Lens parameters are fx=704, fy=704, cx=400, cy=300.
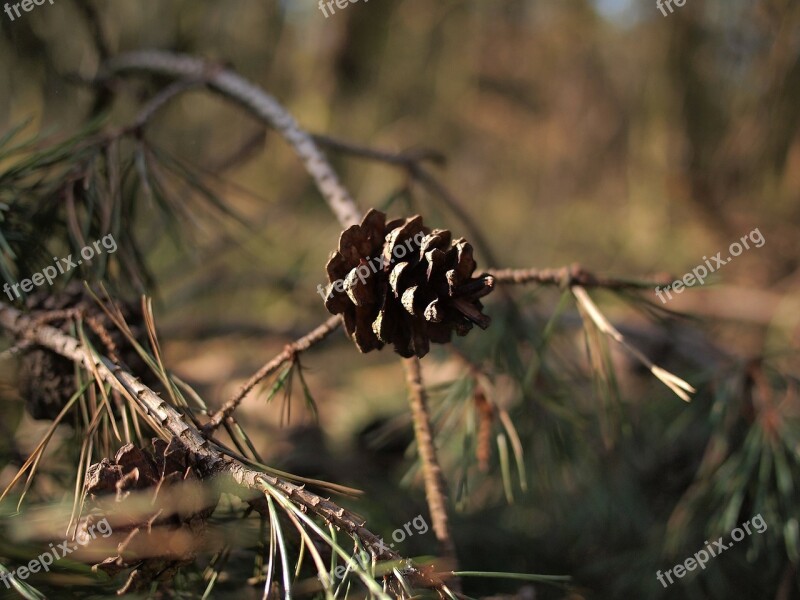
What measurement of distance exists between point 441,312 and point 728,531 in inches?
17.1

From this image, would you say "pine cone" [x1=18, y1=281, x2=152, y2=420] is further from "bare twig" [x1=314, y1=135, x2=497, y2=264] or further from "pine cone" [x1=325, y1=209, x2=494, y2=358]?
"bare twig" [x1=314, y1=135, x2=497, y2=264]

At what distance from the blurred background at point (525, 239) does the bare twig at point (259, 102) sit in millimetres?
57

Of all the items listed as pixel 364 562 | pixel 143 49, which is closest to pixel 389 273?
pixel 364 562

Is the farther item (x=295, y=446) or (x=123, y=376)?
(x=295, y=446)

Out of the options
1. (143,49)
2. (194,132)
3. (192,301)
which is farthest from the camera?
(192,301)

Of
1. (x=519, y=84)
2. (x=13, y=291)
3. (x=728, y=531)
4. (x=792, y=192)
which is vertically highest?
(x=519, y=84)

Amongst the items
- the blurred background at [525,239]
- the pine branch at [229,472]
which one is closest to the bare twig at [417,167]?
the blurred background at [525,239]

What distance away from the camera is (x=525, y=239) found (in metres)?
2.28

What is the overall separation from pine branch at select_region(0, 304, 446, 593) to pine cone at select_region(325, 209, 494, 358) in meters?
0.09

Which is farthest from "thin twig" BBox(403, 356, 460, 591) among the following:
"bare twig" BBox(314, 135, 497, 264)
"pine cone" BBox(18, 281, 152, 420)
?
"bare twig" BBox(314, 135, 497, 264)

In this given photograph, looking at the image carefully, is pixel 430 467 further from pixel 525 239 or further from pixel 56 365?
A: pixel 525 239

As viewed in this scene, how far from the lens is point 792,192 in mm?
1443

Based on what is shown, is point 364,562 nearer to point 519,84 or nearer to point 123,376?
point 123,376

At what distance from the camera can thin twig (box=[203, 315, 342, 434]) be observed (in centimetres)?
40
